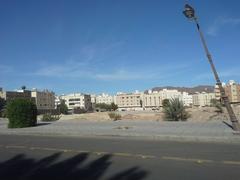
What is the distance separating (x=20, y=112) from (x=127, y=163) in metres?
18.6

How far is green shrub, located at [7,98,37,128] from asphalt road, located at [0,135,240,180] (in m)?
13.7

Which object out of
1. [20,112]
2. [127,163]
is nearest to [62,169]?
[127,163]

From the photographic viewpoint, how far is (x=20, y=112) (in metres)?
26.9

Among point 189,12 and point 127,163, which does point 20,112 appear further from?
point 127,163

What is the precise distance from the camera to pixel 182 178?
7.61 meters

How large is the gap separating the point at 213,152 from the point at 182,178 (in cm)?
395

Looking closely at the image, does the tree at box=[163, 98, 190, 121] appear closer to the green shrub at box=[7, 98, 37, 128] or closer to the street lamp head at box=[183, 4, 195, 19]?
the green shrub at box=[7, 98, 37, 128]

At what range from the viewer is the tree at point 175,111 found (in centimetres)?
2867

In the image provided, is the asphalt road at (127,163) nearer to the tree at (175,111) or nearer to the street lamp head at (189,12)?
the street lamp head at (189,12)

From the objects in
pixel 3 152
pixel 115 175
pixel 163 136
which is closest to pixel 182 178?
pixel 115 175

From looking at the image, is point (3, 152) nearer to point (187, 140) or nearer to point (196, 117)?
point (187, 140)

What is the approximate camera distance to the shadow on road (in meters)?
8.16

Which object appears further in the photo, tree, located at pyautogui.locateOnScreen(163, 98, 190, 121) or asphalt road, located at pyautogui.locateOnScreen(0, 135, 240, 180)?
tree, located at pyautogui.locateOnScreen(163, 98, 190, 121)

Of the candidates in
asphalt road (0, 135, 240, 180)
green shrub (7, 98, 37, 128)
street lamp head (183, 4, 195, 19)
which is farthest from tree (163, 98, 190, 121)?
asphalt road (0, 135, 240, 180)
